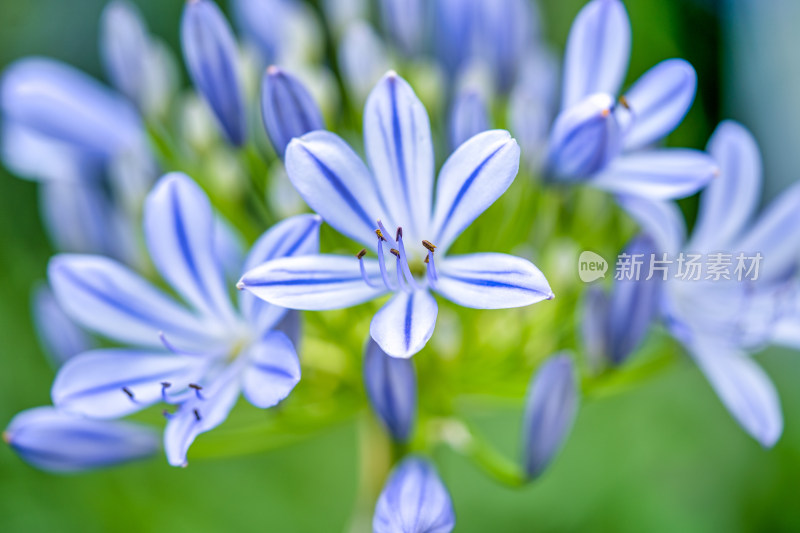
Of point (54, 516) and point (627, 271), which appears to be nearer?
point (627, 271)

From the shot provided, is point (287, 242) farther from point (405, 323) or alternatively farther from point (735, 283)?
point (735, 283)

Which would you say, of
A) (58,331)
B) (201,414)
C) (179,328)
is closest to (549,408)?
(201,414)

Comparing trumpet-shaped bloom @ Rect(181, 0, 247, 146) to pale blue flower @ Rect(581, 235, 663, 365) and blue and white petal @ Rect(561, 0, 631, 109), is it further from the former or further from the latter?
pale blue flower @ Rect(581, 235, 663, 365)

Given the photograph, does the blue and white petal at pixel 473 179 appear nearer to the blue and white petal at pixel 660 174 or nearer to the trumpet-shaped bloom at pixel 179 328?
the trumpet-shaped bloom at pixel 179 328

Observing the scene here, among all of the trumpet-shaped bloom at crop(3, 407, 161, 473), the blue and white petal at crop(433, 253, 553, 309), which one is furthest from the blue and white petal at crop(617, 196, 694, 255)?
the trumpet-shaped bloom at crop(3, 407, 161, 473)

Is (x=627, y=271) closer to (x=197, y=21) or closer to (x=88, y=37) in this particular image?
(x=197, y=21)

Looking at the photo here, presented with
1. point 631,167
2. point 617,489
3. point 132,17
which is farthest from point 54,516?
point 631,167
